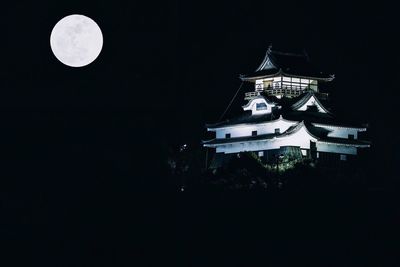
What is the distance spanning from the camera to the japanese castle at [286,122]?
55250 mm

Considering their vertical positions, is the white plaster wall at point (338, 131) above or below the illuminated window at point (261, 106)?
below

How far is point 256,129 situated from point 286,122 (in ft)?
7.75

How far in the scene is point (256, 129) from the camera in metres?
57.2

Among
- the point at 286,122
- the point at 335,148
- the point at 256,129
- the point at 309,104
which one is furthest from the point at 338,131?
the point at 256,129

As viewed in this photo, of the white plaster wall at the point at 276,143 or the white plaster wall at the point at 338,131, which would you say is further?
the white plaster wall at the point at 338,131

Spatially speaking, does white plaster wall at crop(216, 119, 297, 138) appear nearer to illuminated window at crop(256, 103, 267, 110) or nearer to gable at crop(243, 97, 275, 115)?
gable at crop(243, 97, 275, 115)

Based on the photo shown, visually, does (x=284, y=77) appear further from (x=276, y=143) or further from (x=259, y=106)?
(x=276, y=143)

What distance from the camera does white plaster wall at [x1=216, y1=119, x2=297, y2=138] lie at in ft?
183

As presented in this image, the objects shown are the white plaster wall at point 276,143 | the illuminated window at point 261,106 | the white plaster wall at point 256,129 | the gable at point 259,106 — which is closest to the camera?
the white plaster wall at point 276,143

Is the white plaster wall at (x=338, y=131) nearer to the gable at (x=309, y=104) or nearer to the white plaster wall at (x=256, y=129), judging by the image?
the gable at (x=309, y=104)

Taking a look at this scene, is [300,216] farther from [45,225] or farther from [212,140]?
[212,140]

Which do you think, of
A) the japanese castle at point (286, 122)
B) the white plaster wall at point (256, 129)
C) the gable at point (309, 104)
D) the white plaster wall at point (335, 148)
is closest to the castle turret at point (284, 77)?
the japanese castle at point (286, 122)

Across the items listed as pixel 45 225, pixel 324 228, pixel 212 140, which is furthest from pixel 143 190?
pixel 212 140

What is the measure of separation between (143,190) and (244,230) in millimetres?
6709
